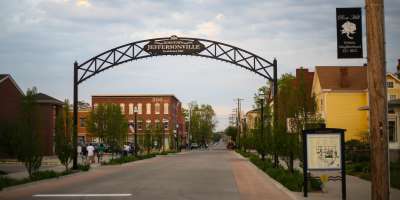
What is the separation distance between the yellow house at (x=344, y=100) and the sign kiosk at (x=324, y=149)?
1745 inches

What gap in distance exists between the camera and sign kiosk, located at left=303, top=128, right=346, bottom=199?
15.9 metres

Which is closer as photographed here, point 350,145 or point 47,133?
point 350,145

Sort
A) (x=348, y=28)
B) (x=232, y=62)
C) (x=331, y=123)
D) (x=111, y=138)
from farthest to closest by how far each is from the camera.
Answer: (x=331, y=123) < (x=111, y=138) < (x=232, y=62) < (x=348, y=28)

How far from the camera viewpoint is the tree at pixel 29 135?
78.6 feet

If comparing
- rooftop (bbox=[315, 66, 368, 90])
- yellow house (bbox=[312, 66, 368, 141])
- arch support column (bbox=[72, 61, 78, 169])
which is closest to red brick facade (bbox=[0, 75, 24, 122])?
arch support column (bbox=[72, 61, 78, 169])

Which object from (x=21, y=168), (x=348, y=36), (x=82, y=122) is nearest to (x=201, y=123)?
(x=82, y=122)

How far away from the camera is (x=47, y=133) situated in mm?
64312

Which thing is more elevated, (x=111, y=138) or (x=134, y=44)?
(x=134, y=44)

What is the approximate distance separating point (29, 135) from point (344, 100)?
42360 millimetres

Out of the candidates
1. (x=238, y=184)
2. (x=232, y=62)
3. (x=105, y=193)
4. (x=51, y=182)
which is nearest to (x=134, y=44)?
(x=232, y=62)

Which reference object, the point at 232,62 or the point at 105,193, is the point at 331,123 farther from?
the point at 105,193

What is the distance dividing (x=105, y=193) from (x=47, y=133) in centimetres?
4806

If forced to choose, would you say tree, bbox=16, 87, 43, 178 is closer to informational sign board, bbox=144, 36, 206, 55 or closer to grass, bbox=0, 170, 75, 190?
grass, bbox=0, 170, 75, 190

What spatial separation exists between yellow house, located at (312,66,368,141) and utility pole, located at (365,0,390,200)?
5063 centimetres
